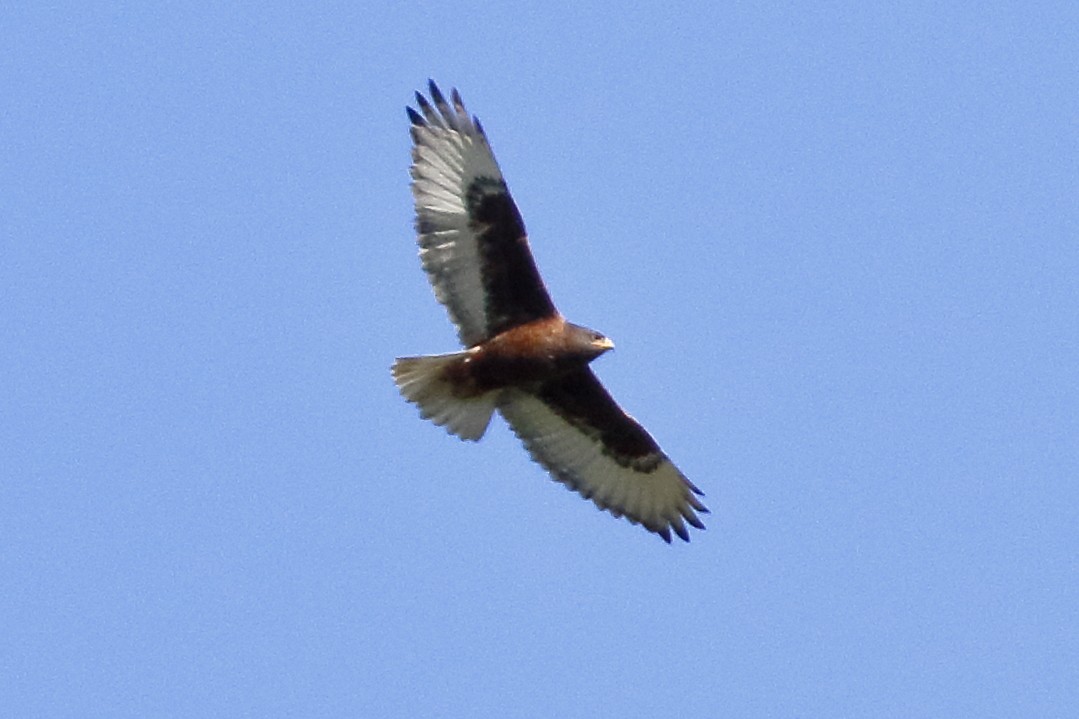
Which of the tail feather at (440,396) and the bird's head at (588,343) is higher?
the bird's head at (588,343)

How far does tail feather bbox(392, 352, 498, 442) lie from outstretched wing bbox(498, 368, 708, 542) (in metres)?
0.33

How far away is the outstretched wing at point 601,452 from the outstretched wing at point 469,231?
74 cm

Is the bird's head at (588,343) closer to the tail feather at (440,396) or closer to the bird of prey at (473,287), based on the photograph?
the bird of prey at (473,287)

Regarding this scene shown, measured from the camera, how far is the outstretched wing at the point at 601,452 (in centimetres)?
1869

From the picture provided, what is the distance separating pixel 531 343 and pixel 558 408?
87cm

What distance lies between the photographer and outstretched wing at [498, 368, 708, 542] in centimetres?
1869

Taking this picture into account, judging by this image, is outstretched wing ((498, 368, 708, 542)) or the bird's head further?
outstretched wing ((498, 368, 708, 542))

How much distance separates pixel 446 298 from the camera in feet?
59.1

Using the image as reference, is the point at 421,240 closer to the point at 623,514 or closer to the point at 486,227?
the point at 486,227

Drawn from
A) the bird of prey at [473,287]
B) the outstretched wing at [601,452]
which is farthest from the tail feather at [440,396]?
the outstretched wing at [601,452]

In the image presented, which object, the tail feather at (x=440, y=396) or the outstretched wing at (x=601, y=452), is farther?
the outstretched wing at (x=601, y=452)

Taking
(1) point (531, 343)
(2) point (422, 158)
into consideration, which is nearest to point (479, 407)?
(1) point (531, 343)

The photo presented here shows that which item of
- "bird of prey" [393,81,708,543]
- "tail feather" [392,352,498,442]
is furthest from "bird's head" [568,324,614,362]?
"tail feather" [392,352,498,442]

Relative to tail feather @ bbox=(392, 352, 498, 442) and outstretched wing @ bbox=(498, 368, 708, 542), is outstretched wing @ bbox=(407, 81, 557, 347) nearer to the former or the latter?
tail feather @ bbox=(392, 352, 498, 442)
